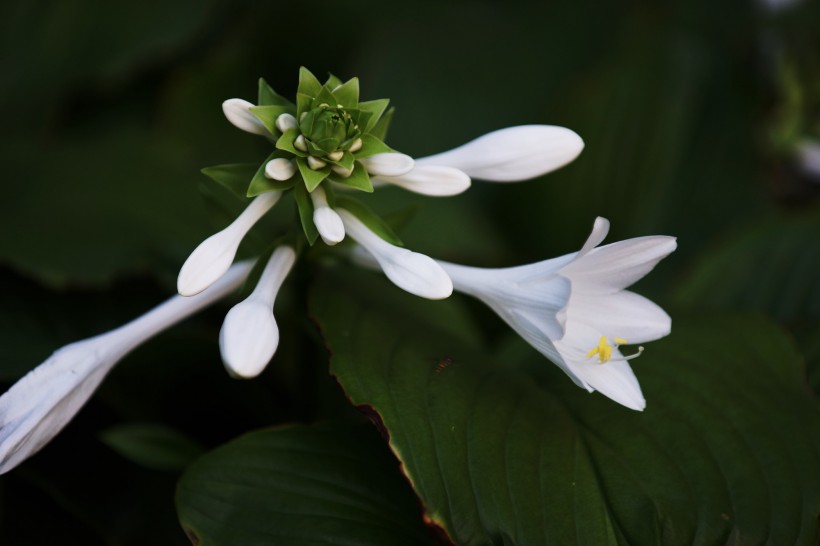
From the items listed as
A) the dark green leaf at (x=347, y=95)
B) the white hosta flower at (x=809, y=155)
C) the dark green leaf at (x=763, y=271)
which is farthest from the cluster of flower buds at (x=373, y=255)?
the white hosta flower at (x=809, y=155)

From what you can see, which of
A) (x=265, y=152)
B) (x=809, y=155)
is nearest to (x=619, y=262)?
(x=809, y=155)

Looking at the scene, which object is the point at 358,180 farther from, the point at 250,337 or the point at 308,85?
the point at 250,337

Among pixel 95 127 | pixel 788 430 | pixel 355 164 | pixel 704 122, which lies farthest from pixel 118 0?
pixel 788 430

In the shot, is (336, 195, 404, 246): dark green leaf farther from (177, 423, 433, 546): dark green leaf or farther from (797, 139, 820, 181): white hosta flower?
(797, 139, 820, 181): white hosta flower

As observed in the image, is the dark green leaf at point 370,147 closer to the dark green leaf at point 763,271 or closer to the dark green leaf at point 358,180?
the dark green leaf at point 358,180

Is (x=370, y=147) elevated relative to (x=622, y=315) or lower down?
elevated

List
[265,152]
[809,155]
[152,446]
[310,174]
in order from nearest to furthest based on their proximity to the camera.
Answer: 1. [310,174]
2. [152,446]
3. [809,155]
4. [265,152]
